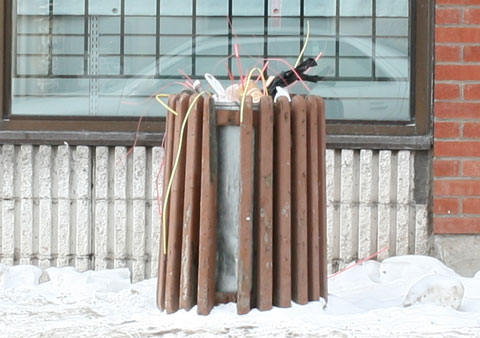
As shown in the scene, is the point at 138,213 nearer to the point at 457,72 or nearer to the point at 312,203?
the point at 312,203

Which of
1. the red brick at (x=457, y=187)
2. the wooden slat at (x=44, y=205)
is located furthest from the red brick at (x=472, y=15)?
the wooden slat at (x=44, y=205)

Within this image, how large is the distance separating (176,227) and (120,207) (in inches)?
64.4

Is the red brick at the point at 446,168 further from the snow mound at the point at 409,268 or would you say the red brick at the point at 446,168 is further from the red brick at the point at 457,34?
the red brick at the point at 457,34

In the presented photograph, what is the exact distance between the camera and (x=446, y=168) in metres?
5.93

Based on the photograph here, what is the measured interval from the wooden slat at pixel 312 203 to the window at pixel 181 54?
1.53 metres

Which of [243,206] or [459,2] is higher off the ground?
[459,2]

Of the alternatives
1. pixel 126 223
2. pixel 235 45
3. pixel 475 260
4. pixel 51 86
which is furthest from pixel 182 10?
pixel 475 260

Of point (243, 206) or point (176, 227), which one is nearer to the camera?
point (243, 206)

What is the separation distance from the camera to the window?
6.09 meters

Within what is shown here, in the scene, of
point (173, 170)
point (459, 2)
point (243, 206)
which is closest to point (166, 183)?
point (173, 170)

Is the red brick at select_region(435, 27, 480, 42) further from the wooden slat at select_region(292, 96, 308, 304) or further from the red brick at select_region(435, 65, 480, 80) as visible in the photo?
the wooden slat at select_region(292, 96, 308, 304)

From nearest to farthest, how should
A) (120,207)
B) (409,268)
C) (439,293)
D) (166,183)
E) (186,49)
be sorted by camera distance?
(166,183) → (439,293) → (409,268) → (120,207) → (186,49)

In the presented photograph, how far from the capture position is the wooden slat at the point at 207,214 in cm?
433

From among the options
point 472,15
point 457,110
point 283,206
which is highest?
point 472,15
